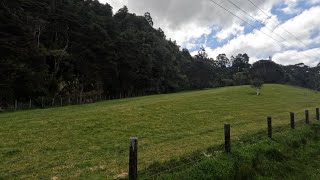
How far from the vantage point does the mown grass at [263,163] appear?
11.6 meters

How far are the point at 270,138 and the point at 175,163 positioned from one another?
24.4ft

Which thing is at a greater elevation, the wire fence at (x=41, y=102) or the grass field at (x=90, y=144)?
the wire fence at (x=41, y=102)

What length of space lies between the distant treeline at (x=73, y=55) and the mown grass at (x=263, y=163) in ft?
140

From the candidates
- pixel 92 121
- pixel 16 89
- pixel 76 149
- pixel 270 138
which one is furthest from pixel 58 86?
pixel 270 138

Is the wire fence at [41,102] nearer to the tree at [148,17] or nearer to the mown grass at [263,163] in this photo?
the mown grass at [263,163]

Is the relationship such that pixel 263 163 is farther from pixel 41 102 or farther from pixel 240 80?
pixel 240 80

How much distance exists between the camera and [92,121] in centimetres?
2830

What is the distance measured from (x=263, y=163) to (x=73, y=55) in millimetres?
61059

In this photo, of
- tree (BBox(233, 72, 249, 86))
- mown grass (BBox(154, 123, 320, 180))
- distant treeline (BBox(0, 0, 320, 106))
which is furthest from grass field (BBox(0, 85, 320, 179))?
tree (BBox(233, 72, 249, 86))

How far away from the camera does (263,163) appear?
13.8 metres

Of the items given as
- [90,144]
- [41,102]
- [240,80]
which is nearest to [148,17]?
[240,80]

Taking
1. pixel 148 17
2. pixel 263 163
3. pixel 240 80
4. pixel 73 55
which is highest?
pixel 148 17

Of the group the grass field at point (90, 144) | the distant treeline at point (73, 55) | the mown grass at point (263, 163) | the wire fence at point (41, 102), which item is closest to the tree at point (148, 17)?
the distant treeline at point (73, 55)

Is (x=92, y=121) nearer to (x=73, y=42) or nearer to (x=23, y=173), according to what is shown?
(x=23, y=173)
